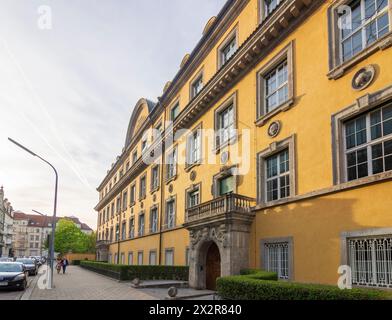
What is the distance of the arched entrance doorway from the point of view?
60.4 ft

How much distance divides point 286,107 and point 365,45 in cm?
373

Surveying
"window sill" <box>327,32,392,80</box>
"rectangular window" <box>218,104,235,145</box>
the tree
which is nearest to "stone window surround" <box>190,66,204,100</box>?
"rectangular window" <box>218,104,235,145</box>

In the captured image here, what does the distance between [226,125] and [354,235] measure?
10761mm

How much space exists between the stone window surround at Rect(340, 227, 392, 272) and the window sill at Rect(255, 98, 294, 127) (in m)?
5.44

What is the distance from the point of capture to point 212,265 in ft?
61.2

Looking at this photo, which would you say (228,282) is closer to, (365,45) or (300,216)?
(300,216)

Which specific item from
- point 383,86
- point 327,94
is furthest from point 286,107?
point 383,86

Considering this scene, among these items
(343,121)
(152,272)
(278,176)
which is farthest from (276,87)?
(152,272)

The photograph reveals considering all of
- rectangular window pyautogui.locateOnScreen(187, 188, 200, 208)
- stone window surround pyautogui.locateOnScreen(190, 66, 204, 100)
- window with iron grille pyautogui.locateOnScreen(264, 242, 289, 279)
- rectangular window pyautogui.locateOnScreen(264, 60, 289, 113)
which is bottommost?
window with iron grille pyautogui.locateOnScreen(264, 242, 289, 279)

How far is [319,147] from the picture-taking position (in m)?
12.8

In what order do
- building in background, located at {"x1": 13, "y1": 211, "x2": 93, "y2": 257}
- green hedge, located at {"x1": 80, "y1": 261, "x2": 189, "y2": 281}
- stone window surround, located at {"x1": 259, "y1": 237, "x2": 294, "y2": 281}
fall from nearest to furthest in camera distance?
1. stone window surround, located at {"x1": 259, "y1": 237, "x2": 294, "y2": 281}
2. green hedge, located at {"x1": 80, "y1": 261, "x2": 189, "y2": 281}
3. building in background, located at {"x1": 13, "y1": 211, "x2": 93, "y2": 257}

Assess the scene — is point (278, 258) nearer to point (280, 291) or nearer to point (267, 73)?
point (280, 291)

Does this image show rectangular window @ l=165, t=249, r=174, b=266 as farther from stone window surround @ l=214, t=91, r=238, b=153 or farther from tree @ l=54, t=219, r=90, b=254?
tree @ l=54, t=219, r=90, b=254

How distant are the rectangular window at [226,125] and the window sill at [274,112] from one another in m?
2.49
